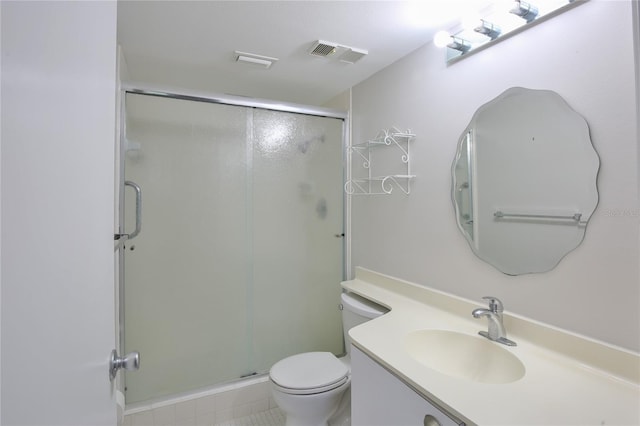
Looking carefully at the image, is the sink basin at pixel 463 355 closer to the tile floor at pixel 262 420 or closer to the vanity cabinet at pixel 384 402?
the vanity cabinet at pixel 384 402

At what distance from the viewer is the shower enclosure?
6.11ft

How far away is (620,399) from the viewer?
33.4 inches

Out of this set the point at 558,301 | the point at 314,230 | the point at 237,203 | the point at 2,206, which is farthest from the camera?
the point at 314,230

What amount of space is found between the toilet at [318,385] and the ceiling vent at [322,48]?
1.49 meters

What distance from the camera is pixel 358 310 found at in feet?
5.83

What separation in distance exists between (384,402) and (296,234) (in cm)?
136

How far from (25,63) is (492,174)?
1.49 m

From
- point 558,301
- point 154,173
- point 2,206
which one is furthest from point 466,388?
point 154,173

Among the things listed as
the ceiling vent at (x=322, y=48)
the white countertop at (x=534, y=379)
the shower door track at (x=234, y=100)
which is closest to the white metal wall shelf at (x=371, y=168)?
the shower door track at (x=234, y=100)

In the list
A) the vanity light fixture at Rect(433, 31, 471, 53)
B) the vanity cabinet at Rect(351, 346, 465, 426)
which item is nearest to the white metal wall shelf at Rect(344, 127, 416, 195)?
the vanity light fixture at Rect(433, 31, 471, 53)

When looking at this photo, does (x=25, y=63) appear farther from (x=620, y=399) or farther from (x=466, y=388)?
(x=620, y=399)

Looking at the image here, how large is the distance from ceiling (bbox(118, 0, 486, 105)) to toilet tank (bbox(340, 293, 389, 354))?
1485 millimetres

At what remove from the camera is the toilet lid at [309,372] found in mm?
1597

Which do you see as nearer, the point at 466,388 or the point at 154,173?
the point at 466,388
